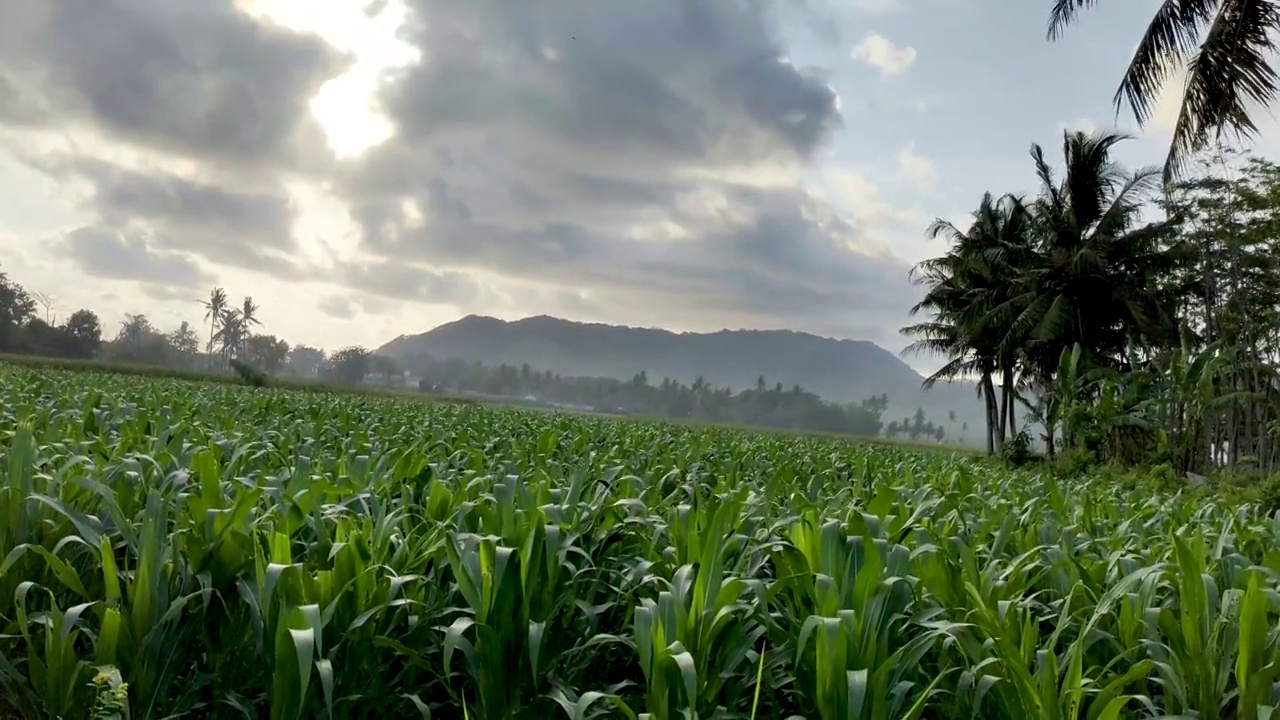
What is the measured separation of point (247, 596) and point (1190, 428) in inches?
799

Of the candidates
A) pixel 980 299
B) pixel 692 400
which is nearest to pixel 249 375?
pixel 980 299

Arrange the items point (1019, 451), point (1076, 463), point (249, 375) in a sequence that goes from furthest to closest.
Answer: point (249, 375) → point (1019, 451) → point (1076, 463)

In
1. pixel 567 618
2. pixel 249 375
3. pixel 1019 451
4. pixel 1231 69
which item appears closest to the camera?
pixel 567 618

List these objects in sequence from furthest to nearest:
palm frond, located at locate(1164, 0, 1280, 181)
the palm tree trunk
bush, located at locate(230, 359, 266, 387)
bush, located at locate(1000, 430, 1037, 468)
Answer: bush, located at locate(230, 359, 266, 387), the palm tree trunk, bush, located at locate(1000, 430, 1037, 468), palm frond, located at locate(1164, 0, 1280, 181)

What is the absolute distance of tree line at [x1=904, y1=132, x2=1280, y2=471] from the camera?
58.2 feet

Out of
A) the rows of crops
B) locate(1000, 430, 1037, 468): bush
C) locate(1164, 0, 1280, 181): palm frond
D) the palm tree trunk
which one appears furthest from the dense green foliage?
the rows of crops

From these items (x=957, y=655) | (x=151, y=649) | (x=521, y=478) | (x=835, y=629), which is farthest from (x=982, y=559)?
(x=151, y=649)

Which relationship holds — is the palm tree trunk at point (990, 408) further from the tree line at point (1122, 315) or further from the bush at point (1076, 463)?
the bush at point (1076, 463)

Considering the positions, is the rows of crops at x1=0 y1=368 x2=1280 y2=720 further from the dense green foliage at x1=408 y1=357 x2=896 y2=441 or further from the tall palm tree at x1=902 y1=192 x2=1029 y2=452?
the dense green foliage at x1=408 y1=357 x2=896 y2=441

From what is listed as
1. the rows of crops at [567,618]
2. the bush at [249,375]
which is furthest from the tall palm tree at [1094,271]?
the bush at [249,375]

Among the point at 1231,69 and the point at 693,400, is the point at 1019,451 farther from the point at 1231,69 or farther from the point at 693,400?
the point at 693,400

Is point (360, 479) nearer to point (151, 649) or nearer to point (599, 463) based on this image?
point (151, 649)

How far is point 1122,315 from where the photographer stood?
2772cm

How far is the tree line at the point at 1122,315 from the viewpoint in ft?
58.2
